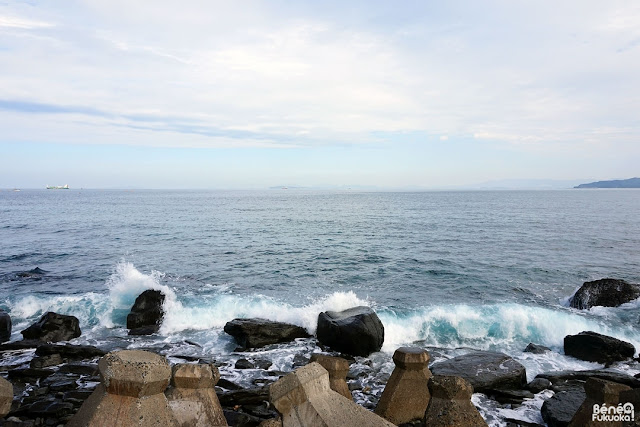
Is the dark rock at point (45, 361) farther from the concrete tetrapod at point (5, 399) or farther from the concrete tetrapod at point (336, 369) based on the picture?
the concrete tetrapod at point (5, 399)

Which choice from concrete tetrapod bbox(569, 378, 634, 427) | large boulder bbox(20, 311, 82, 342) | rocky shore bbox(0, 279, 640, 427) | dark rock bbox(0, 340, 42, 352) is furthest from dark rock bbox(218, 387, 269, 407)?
large boulder bbox(20, 311, 82, 342)

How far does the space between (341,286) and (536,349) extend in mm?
10435

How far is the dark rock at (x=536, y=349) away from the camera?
1285cm

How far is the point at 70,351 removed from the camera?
1162 cm

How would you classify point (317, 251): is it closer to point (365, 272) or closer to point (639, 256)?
point (365, 272)

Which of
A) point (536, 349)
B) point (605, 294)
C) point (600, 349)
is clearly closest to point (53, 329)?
point (536, 349)

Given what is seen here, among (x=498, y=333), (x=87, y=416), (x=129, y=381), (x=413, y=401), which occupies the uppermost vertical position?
(x=129, y=381)

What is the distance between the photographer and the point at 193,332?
14797 mm

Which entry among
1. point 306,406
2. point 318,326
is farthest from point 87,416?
point 318,326

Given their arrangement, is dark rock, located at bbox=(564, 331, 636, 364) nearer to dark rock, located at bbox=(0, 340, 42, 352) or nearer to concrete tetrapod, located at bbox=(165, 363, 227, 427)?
concrete tetrapod, located at bbox=(165, 363, 227, 427)

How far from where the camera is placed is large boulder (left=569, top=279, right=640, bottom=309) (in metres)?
17.4

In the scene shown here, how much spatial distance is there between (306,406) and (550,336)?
47.3 feet

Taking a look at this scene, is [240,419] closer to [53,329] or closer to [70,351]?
[70,351]

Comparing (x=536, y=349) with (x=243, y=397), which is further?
(x=536, y=349)
